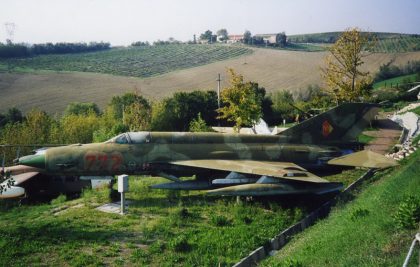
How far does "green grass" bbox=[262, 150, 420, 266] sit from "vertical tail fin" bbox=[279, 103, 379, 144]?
5.83 m

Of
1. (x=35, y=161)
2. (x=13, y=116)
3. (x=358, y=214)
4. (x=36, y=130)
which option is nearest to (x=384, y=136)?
(x=358, y=214)

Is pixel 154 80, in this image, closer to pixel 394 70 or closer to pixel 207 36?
pixel 394 70

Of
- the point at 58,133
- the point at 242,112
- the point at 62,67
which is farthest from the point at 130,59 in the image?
the point at 242,112

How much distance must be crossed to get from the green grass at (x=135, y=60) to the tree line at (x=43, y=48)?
2.96 meters

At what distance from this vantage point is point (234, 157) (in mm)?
17859

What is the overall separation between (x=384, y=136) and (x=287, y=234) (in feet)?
73.2

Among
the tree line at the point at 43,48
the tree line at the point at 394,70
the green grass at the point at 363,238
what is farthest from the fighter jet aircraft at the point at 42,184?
the tree line at the point at 43,48

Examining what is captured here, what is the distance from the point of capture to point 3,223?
14148mm

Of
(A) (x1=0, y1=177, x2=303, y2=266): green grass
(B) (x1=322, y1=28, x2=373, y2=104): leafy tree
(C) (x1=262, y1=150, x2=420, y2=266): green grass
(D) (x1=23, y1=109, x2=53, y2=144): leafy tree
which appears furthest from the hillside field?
(C) (x1=262, y1=150, x2=420, y2=266): green grass

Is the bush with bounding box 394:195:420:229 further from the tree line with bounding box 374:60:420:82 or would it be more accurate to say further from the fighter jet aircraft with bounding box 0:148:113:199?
the tree line with bounding box 374:60:420:82

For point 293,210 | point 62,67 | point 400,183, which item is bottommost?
point 293,210

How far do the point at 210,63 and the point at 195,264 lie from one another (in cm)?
8723

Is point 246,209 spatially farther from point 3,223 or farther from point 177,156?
point 3,223

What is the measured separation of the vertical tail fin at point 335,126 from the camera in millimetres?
19078
